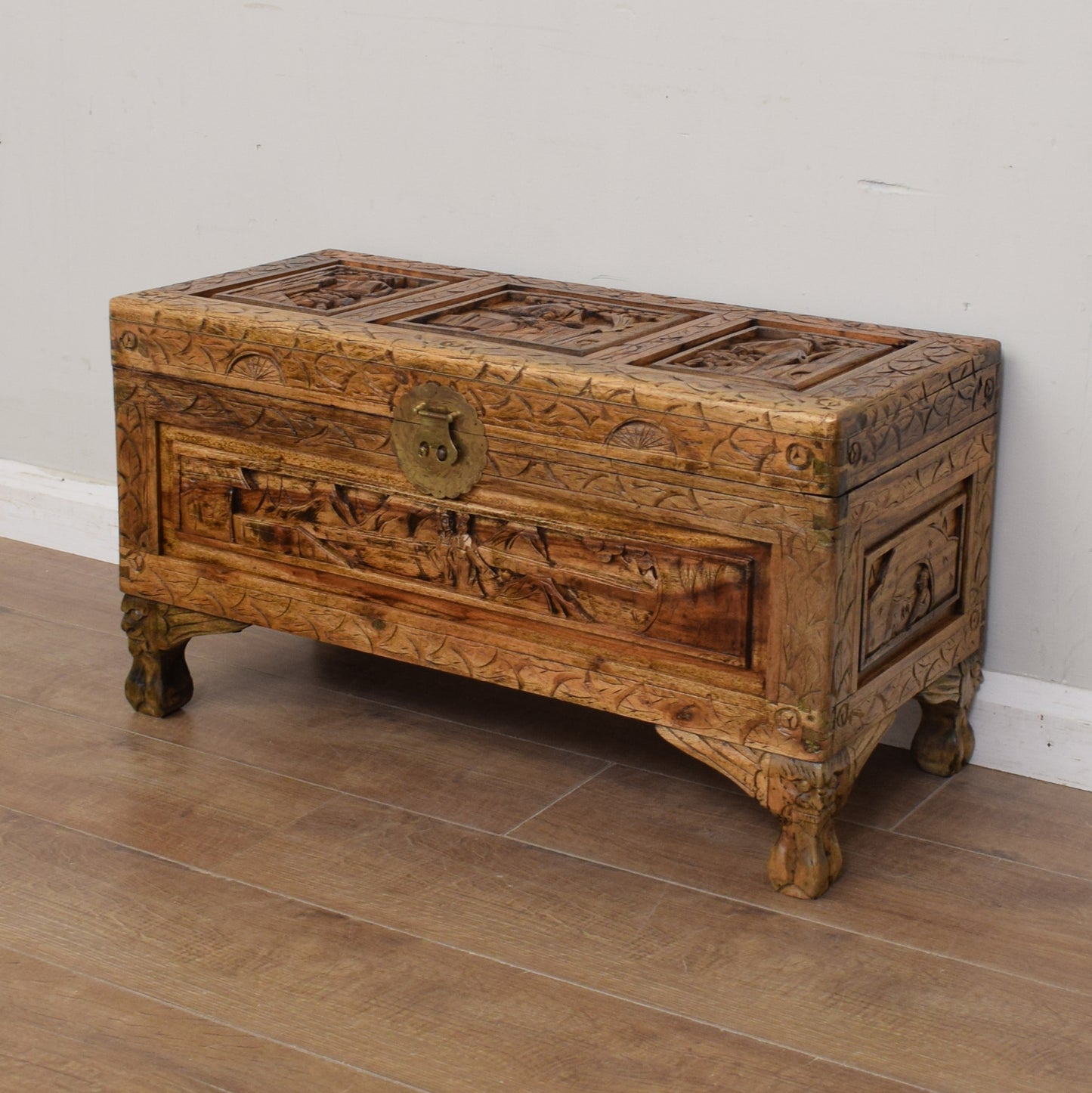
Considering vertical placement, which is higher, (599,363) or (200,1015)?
(599,363)

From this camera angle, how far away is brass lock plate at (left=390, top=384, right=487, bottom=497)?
7.05 ft

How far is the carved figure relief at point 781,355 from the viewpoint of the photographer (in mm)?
2080

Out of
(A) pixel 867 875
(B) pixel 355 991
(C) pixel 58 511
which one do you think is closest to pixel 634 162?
(A) pixel 867 875

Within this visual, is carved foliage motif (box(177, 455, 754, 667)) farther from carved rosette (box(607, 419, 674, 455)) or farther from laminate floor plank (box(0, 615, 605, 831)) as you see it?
laminate floor plank (box(0, 615, 605, 831))

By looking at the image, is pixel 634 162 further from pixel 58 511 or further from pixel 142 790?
pixel 58 511

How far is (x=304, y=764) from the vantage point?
241cm

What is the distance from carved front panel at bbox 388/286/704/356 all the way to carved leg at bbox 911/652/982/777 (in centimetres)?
63

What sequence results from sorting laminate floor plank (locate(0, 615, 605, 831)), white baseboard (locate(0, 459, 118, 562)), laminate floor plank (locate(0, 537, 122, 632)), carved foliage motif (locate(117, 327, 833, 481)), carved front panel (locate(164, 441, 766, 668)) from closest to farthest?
1. carved foliage motif (locate(117, 327, 833, 481))
2. carved front panel (locate(164, 441, 766, 668))
3. laminate floor plank (locate(0, 615, 605, 831))
4. laminate floor plank (locate(0, 537, 122, 632))
5. white baseboard (locate(0, 459, 118, 562))

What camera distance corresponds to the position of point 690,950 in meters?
1.96

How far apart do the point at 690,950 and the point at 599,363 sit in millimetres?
729

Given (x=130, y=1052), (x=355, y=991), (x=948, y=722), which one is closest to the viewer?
(x=130, y=1052)

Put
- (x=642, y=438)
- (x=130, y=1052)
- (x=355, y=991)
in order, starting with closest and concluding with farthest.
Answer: (x=130, y=1052)
(x=355, y=991)
(x=642, y=438)

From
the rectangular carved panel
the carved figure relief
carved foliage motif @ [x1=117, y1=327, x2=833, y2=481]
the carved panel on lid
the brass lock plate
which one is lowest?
the rectangular carved panel

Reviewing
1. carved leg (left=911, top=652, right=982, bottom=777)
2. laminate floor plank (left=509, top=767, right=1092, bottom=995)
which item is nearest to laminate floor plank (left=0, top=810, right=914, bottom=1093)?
laminate floor plank (left=509, top=767, right=1092, bottom=995)
